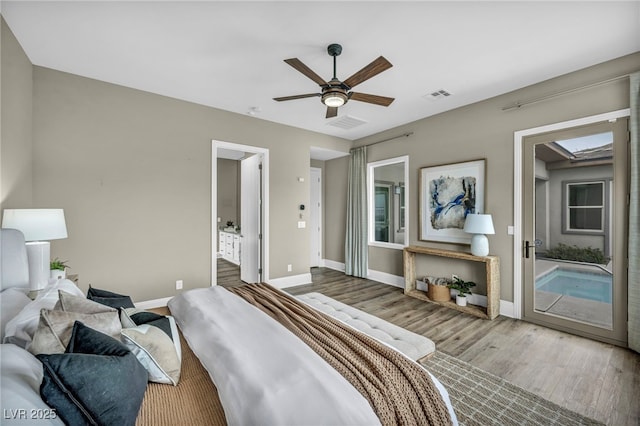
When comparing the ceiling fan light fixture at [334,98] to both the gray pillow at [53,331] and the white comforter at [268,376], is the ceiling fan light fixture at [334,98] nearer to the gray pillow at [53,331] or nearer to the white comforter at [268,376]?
the white comforter at [268,376]

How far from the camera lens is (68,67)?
116 inches

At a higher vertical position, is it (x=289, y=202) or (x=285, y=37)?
(x=285, y=37)

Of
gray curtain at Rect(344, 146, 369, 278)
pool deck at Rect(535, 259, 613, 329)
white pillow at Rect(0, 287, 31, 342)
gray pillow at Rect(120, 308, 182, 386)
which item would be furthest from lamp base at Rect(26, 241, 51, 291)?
pool deck at Rect(535, 259, 613, 329)

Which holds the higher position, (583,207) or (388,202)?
(388,202)

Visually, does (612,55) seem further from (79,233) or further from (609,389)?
(79,233)

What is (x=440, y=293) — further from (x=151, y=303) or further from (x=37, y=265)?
(x=37, y=265)

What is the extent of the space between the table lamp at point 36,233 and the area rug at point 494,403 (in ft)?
9.53

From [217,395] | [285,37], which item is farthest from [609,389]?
[285,37]

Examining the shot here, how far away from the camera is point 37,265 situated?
1989 millimetres

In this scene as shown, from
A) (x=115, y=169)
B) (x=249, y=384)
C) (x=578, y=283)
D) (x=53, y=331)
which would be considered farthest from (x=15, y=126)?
(x=578, y=283)

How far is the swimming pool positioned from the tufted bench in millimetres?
2148

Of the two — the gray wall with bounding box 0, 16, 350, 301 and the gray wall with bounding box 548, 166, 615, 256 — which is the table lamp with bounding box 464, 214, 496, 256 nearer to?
the gray wall with bounding box 548, 166, 615, 256

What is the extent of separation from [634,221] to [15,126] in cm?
583

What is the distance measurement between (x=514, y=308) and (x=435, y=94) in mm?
2965
